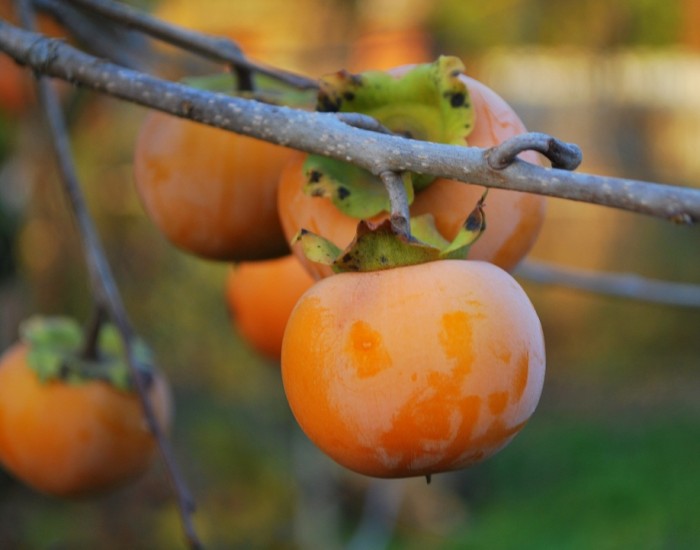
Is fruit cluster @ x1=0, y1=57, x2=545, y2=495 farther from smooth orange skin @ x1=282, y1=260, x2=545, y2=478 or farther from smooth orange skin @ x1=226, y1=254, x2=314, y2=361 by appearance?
smooth orange skin @ x1=226, y1=254, x2=314, y2=361

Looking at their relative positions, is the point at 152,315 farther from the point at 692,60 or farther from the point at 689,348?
the point at 692,60

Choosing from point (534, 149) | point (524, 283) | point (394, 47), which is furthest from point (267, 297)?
point (394, 47)

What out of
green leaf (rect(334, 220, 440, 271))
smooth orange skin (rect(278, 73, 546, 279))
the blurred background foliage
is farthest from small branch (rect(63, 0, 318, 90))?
the blurred background foliage

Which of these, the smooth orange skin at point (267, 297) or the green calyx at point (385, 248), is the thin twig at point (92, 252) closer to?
the smooth orange skin at point (267, 297)

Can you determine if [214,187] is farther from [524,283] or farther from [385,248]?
[524,283]

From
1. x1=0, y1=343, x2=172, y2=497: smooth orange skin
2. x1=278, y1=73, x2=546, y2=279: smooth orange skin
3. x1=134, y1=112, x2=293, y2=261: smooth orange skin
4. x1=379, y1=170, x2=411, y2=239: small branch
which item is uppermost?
x1=379, y1=170, x2=411, y2=239: small branch

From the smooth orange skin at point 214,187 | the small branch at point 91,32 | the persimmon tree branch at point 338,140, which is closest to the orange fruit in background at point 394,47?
the small branch at point 91,32
